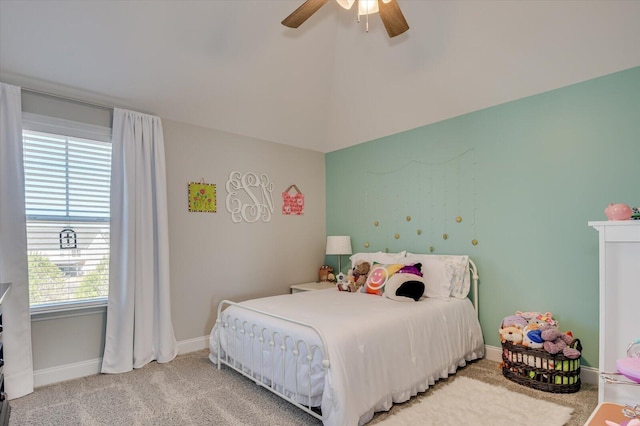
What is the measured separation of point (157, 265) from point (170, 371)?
97 cm

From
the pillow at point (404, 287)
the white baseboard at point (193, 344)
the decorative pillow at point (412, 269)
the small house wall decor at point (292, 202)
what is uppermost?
the small house wall decor at point (292, 202)

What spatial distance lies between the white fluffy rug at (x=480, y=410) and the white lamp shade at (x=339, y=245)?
6.75 ft

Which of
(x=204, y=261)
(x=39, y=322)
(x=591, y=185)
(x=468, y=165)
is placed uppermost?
(x=468, y=165)

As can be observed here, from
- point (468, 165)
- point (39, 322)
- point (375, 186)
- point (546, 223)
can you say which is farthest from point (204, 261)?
point (546, 223)

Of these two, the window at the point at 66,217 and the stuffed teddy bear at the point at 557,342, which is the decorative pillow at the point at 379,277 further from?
the window at the point at 66,217

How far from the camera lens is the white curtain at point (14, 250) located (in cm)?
267

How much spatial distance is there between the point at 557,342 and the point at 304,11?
9.62ft

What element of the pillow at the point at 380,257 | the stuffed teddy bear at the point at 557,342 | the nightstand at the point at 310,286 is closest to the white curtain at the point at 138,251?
the nightstand at the point at 310,286

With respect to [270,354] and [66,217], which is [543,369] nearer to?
[270,354]

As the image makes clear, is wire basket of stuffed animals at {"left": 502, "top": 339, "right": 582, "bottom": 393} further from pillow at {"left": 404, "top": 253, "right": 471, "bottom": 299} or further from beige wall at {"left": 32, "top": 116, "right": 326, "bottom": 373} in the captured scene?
beige wall at {"left": 32, "top": 116, "right": 326, "bottom": 373}

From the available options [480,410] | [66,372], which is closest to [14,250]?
[66,372]

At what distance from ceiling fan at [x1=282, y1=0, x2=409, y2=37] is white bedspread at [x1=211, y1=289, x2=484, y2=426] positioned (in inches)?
77.7

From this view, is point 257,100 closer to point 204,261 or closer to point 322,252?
point 204,261

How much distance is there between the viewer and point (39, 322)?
291cm
